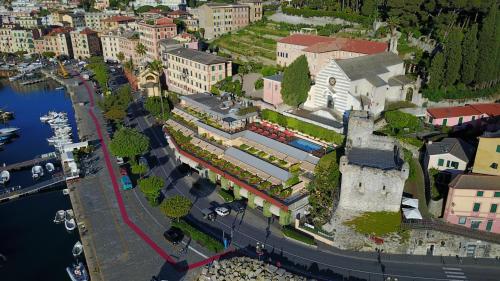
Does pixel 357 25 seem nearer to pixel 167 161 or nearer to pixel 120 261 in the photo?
pixel 167 161

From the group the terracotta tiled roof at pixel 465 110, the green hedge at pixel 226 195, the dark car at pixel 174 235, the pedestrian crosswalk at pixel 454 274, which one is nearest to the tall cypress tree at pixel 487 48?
the terracotta tiled roof at pixel 465 110

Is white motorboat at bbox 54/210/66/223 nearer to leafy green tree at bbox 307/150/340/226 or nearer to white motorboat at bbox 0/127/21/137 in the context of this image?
leafy green tree at bbox 307/150/340/226

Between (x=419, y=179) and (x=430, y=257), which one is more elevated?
(x=419, y=179)

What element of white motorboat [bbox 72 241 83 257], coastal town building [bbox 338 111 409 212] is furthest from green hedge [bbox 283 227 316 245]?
white motorboat [bbox 72 241 83 257]

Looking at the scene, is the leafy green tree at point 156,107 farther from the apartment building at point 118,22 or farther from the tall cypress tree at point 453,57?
the apartment building at point 118,22

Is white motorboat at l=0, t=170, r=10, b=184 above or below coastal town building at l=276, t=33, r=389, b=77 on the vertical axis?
below

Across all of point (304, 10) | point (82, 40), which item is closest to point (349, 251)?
point (304, 10)
